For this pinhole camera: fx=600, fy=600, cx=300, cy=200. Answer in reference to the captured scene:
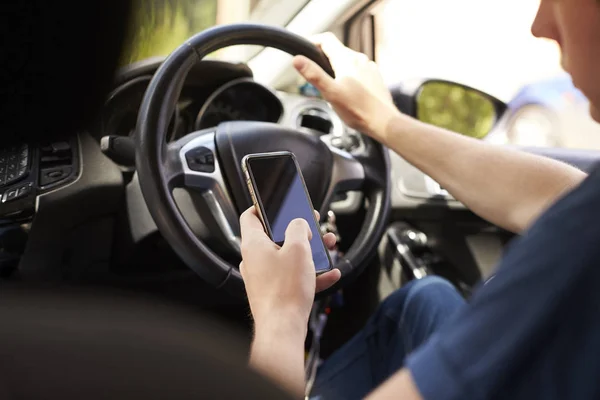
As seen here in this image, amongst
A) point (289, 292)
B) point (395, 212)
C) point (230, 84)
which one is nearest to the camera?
point (289, 292)

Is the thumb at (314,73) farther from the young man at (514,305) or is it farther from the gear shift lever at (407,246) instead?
the gear shift lever at (407,246)

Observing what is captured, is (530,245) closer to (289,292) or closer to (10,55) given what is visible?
(289,292)

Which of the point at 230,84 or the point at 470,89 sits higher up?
the point at 230,84

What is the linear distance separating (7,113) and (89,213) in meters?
0.56

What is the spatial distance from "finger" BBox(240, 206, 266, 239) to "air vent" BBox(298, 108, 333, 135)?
0.53m

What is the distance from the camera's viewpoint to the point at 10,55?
0.39 meters

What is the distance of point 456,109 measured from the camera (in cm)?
160

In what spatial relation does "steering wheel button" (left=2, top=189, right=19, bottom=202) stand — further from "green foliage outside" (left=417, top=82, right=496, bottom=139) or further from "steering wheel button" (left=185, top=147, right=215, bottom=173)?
"green foliage outside" (left=417, top=82, right=496, bottom=139)

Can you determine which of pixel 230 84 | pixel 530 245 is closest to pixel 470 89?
pixel 230 84

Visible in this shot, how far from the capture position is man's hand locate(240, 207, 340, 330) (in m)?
0.64

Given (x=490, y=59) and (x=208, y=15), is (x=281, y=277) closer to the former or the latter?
(x=208, y=15)

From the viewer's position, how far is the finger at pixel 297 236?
668 millimetres

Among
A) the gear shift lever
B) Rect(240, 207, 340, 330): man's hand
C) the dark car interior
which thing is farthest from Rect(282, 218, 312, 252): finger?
the gear shift lever

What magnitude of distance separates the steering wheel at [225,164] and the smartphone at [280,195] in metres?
0.09
